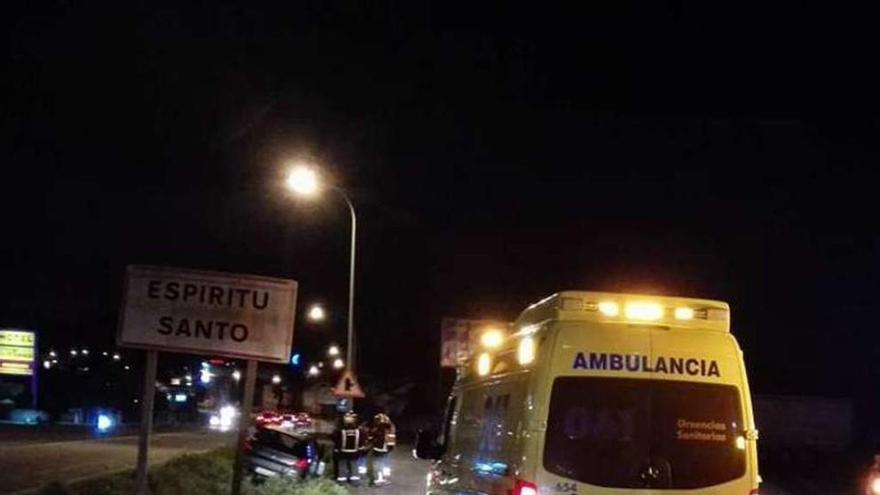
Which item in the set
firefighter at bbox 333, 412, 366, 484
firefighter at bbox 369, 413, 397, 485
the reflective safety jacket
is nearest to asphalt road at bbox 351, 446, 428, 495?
firefighter at bbox 369, 413, 397, 485

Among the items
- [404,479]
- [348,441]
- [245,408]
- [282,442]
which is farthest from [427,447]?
[404,479]

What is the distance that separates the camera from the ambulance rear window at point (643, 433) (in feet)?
22.8

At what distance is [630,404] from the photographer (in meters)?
7.11

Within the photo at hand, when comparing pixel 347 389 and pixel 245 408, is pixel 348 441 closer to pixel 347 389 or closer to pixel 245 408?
pixel 347 389

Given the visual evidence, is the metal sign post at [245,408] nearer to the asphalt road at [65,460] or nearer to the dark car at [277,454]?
the asphalt road at [65,460]

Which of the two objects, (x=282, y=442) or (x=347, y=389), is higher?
(x=347, y=389)

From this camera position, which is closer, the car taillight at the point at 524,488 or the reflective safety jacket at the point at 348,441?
the car taillight at the point at 524,488

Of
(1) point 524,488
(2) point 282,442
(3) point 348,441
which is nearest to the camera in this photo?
(1) point 524,488

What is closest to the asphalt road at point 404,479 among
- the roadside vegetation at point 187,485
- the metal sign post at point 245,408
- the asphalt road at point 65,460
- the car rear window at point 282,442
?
the car rear window at point 282,442

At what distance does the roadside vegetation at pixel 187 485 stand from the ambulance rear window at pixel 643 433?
330 inches

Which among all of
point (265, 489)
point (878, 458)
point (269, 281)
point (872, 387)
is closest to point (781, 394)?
point (872, 387)

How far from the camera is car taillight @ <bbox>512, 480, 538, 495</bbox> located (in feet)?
22.4

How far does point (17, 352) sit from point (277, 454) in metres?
50.9

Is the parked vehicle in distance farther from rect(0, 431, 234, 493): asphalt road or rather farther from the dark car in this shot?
the dark car
